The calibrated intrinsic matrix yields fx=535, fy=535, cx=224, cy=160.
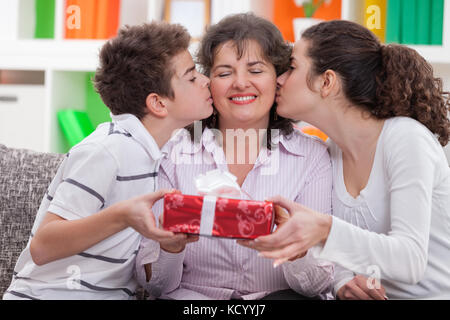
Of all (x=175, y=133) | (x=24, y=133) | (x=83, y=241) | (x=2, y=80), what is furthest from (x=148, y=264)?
(x=2, y=80)

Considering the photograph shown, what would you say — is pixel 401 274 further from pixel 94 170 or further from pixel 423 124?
pixel 94 170

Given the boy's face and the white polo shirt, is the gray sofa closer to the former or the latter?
the white polo shirt

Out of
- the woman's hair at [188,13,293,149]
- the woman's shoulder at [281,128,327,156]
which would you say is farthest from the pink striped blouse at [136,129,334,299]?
the woman's hair at [188,13,293,149]

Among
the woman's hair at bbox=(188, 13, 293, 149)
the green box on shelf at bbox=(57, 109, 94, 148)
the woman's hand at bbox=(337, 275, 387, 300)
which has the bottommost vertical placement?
the woman's hand at bbox=(337, 275, 387, 300)

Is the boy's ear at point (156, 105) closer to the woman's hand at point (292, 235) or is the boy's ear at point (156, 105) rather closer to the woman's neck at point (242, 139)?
the woman's neck at point (242, 139)

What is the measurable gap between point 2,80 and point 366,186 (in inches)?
73.5

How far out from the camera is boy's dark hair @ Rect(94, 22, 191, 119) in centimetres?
129

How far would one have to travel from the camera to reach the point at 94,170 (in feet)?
3.64

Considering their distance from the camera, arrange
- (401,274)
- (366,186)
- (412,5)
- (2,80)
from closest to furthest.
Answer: (401,274)
(366,186)
(412,5)
(2,80)

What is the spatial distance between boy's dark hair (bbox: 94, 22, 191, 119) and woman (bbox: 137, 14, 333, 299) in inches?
5.5

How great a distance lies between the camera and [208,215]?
0.93m

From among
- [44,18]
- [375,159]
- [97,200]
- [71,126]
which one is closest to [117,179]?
[97,200]

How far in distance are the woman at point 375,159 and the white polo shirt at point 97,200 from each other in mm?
379

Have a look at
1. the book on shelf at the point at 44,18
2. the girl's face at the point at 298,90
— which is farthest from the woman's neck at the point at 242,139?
the book on shelf at the point at 44,18
